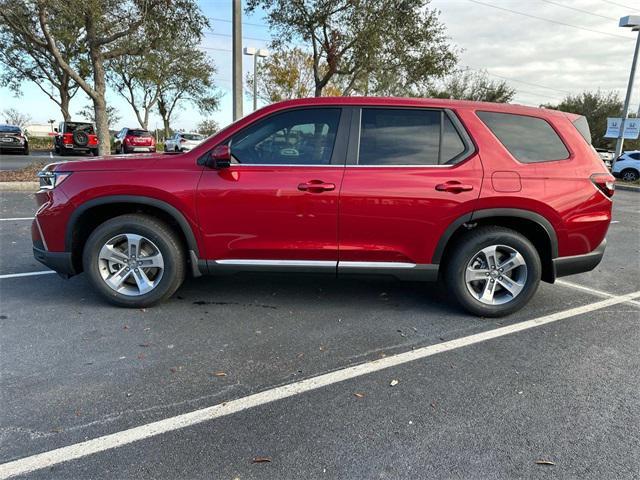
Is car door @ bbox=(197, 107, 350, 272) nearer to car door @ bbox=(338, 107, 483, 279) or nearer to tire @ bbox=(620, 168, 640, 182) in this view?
car door @ bbox=(338, 107, 483, 279)

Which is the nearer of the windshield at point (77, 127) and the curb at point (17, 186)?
the curb at point (17, 186)

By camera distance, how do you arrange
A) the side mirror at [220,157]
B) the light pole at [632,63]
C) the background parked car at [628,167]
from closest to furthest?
the side mirror at [220,157] < the light pole at [632,63] < the background parked car at [628,167]

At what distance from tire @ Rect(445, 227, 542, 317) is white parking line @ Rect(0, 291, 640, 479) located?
0.84 feet

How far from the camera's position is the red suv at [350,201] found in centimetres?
354

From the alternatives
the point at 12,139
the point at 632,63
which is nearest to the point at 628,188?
the point at 632,63

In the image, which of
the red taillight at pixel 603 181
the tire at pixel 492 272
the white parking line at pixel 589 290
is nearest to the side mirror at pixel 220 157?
the tire at pixel 492 272

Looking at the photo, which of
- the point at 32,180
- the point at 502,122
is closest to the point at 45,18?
the point at 32,180

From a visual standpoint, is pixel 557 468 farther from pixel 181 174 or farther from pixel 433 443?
pixel 181 174

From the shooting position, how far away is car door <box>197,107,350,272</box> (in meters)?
3.52

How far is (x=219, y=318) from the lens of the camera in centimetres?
369

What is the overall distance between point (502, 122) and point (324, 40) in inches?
492

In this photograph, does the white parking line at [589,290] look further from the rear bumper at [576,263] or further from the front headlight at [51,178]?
the front headlight at [51,178]

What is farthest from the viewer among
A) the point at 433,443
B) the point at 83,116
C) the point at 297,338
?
the point at 83,116

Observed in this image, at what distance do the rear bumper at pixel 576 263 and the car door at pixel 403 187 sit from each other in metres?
0.99
